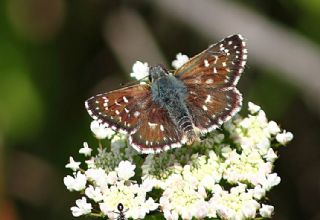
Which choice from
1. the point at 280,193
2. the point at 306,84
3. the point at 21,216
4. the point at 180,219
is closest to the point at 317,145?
the point at 280,193

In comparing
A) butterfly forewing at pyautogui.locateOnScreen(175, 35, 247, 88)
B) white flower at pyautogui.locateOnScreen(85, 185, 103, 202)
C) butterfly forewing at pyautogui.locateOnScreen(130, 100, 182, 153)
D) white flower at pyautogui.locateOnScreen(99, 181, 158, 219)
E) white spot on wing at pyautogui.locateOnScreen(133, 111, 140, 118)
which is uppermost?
butterfly forewing at pyautogui.locateOnScreen(175, 35, 247, 88)

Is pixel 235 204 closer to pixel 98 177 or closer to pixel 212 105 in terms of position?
pixel 212 105

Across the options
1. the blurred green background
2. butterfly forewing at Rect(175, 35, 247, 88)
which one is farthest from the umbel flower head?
the blurred green background

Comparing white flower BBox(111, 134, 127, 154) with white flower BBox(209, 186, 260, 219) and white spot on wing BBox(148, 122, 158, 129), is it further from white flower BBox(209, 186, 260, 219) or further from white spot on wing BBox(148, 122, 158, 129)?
white flower BBox(209, 186, 260, 219)

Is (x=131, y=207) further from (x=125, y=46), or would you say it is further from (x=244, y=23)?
(x=125, y=46)

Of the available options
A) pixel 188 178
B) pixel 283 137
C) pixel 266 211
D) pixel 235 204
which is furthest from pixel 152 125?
pixel 283 137

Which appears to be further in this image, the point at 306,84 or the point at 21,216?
the point at 21,216

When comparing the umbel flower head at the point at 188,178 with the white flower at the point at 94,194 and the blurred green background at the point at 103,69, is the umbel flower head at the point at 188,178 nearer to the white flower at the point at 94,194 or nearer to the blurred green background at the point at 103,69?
the white flower at the point at 94,194

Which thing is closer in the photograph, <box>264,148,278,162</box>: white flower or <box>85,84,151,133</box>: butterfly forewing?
<box>85,84,151,133</box>: butterfly forewing
